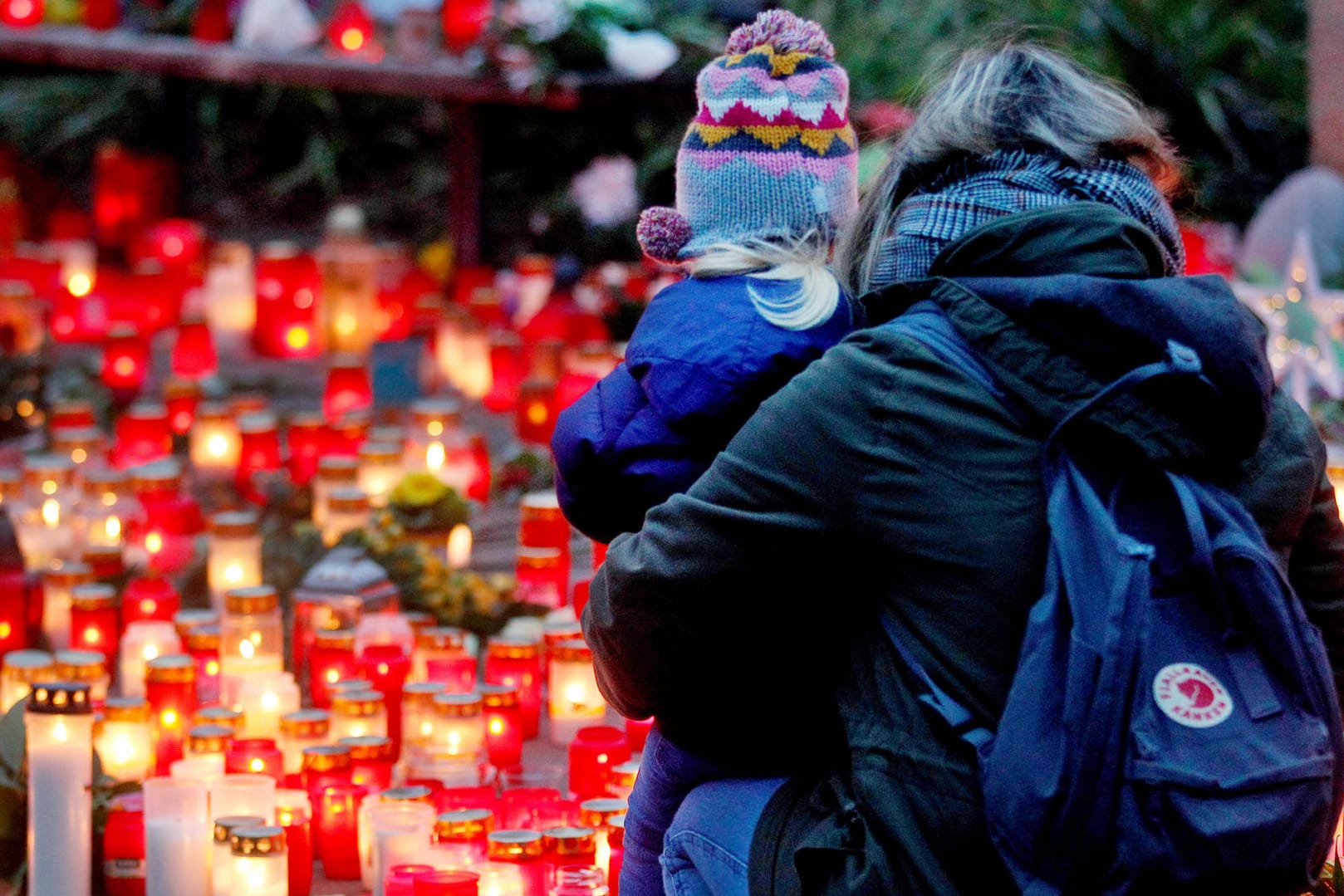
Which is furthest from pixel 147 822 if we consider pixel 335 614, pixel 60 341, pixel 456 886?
pixel 60 341

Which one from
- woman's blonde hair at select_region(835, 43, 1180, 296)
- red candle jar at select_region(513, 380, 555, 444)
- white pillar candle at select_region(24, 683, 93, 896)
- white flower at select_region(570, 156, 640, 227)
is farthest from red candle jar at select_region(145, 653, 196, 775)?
white flower at select_region(570, 156, 640, 227)

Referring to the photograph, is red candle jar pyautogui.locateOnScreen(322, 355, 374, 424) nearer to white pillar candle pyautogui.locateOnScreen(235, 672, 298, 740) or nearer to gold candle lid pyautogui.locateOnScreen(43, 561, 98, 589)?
gold candle lid pyautogui.locateOnScreen(43, 561, 98, 589)

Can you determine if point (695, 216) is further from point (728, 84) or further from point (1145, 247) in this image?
point (1145, 247)

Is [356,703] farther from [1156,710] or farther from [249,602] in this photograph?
[1156,710]

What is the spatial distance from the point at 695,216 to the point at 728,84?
0.56ft

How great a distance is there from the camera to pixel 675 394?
2.02 meters

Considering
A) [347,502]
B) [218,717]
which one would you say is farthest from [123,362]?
[218,717]

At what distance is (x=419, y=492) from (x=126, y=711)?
48.1 inches

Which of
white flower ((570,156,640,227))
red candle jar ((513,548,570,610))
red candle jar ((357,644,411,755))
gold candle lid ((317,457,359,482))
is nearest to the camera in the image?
red candle jar ((357,644,411,755))

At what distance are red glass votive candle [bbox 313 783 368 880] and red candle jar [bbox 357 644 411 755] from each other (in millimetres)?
Answer: 417

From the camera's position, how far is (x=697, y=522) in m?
1.80

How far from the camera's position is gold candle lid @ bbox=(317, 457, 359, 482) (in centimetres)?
445

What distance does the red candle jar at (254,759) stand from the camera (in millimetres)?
3031

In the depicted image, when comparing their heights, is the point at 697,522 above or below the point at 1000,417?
below
